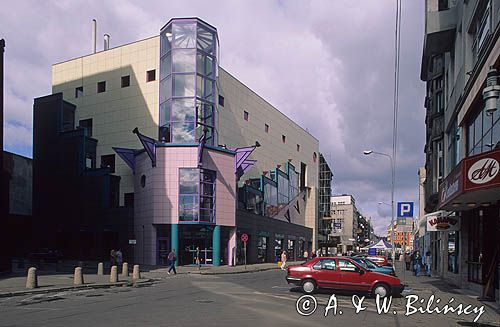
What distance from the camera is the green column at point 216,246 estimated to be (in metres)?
42.7

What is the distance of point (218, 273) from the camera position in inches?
1390

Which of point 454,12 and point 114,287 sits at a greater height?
point 454,12

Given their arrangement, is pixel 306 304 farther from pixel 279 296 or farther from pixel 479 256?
pixel 479 256

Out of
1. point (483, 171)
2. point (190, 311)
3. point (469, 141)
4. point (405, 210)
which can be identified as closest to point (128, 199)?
point (405, 210)

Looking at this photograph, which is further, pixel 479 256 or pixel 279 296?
pixel 479 256

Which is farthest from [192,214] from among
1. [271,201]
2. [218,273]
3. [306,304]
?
[306,304]

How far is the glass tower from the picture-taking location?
4403 cm

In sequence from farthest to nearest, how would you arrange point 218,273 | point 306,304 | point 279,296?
point 218,273
point 279,296
point 306,304

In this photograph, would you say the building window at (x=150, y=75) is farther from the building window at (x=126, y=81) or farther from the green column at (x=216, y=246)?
the green column at (x=216, y=246)

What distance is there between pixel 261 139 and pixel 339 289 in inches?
1806

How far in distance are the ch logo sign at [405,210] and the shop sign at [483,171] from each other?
37.0 feet

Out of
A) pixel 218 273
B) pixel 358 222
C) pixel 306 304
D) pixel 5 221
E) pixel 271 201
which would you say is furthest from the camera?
pixel 358 222

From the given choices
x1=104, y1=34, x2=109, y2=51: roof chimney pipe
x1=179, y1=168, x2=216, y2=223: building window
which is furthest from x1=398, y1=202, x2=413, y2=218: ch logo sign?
x1=104, y1=34, x2=109, y2=51: roof chimney pipe

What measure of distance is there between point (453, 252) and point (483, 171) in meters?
14.8
